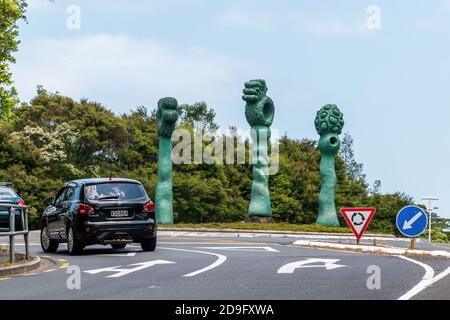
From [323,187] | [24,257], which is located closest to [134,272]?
[24,257]

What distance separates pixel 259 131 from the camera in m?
47.3

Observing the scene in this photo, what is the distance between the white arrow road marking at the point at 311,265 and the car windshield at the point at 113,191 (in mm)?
4661

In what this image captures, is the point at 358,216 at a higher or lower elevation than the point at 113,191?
lower

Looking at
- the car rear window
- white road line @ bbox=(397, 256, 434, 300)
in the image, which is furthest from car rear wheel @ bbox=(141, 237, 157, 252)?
white road line @ bbox=(397, 256, 434, 300)

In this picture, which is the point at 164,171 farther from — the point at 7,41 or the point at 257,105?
the point at 7,41

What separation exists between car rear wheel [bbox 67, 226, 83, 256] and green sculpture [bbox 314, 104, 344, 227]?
30.7 m

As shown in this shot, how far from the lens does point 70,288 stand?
13.2 meters

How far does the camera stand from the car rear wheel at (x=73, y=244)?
68.3 ft

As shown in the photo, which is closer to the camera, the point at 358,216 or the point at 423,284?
the point at 423,284

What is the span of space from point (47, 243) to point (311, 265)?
7989mm

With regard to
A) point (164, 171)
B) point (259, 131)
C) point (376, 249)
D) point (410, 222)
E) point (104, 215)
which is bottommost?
point (376, 249)

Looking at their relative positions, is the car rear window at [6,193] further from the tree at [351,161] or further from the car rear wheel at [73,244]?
the tree at [351,161]

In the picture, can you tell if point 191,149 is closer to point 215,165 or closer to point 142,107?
point 215,165

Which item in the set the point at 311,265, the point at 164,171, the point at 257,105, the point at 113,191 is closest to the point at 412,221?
the point at 311,265
